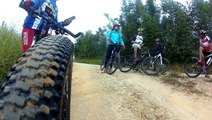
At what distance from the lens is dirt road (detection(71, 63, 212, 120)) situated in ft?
23.7

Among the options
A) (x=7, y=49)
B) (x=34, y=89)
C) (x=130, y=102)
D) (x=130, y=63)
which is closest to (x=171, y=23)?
(x=130, y=63)

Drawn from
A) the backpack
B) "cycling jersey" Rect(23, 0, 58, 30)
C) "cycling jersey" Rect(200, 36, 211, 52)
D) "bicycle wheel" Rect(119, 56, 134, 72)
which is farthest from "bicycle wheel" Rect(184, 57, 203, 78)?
the backpack

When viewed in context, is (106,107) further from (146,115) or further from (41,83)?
(41,83)

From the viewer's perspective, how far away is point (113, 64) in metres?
13.0

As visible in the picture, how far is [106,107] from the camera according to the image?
7566mm

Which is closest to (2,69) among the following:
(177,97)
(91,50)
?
(177,97)

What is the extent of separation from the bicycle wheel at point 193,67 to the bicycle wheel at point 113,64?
2762 millimetres

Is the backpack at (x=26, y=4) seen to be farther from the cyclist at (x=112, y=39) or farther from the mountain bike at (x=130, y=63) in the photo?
the mountain bike at (x=130, y=63)

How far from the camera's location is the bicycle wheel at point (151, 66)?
13.8 m

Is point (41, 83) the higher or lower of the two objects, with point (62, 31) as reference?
lower

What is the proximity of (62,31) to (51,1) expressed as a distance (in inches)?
24.8

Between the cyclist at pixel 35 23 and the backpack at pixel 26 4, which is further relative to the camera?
the cyclist at pixel 35 23

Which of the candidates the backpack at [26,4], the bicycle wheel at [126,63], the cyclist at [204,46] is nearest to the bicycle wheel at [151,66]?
the bicycle wheel at [126,63]

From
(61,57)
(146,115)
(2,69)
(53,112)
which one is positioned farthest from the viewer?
(146,115)
